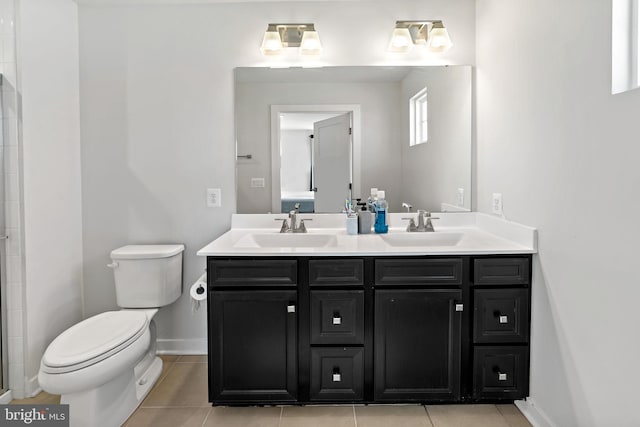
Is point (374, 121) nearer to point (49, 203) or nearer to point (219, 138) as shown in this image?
point (219, 138)

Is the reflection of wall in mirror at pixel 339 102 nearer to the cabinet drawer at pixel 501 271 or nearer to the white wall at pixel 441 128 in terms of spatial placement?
the white wall at pixel 441 128

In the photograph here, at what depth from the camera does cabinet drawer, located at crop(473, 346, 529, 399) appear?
7.16ft

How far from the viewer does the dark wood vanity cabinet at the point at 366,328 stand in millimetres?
2166

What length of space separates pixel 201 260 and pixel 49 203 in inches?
36.4

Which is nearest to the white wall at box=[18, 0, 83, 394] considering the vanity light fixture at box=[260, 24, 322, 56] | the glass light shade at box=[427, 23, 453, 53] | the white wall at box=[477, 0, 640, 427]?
the vanity light fixture at box=[260, 24, 322, 56]

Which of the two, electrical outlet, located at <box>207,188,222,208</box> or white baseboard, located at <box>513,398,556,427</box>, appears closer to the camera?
white baseboard, located at <box>513,398,556,427</box>

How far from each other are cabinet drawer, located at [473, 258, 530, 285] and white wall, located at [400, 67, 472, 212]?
0.80 metres

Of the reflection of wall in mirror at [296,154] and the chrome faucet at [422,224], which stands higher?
the reflection of wall in mirror at [296,154]

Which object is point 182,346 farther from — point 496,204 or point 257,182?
point 496,204

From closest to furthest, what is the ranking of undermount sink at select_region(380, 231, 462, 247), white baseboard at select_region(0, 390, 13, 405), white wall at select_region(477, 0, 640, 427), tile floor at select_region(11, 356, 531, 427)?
white wall at select_region(477, 0, 640, 427), tile floor at select_region(11, 356, 531, 427), white baseboard at select_region(0, 390, 13, 405), undermount sink at select_region(380, 231, 462, 247)

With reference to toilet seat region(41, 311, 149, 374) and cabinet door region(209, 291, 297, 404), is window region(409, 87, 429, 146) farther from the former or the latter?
toilet seat region(41, 311, 149, 374)

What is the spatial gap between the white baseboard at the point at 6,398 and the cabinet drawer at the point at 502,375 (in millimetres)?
2370

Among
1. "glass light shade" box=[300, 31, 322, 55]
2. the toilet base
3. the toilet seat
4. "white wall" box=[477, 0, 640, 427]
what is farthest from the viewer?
"glass light shade" box=[300, 31, 322, 55]

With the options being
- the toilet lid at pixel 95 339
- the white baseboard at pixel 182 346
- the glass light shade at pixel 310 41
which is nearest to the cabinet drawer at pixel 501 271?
the glass light shade at pixel 310 41
